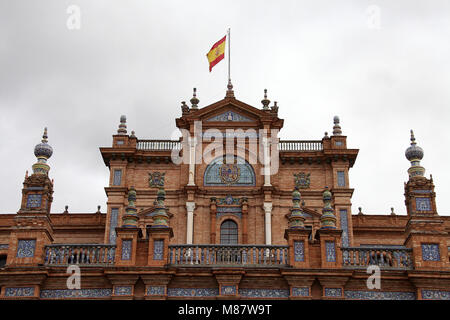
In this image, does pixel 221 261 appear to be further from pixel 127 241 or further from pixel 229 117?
pixel 229 117

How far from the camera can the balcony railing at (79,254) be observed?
1952cm

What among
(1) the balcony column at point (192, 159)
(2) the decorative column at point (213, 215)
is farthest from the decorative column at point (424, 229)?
(1) the balcony column at point (192, 159)

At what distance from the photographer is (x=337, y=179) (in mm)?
37344

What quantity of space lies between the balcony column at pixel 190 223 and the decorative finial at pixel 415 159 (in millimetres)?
16347

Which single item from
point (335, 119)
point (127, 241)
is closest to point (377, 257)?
point (127, 241)

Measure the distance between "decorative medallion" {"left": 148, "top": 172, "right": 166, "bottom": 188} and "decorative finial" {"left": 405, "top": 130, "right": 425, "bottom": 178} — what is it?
61.0 ft

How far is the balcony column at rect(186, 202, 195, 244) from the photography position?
115 ft

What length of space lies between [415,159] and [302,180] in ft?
53.8

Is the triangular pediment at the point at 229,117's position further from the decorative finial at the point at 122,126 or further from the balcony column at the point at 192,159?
the decorative finial at the point at 122,126

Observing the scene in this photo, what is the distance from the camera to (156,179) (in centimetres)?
3753

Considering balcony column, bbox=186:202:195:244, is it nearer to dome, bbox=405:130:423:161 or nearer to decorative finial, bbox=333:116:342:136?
decorative finial, bbox=333:116:342:136
